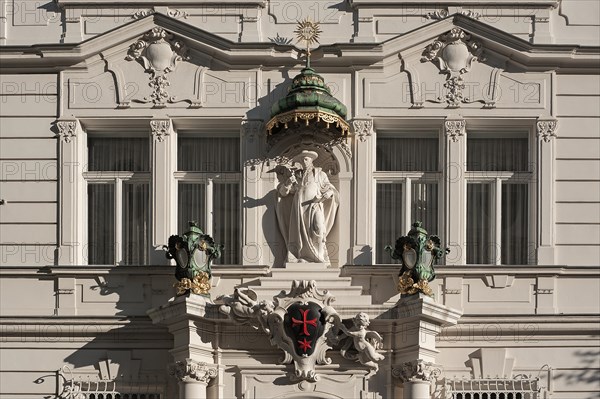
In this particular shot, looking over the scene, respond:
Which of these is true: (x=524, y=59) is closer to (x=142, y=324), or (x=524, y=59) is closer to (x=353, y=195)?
(x=353, y=195)

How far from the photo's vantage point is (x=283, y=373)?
102 feet

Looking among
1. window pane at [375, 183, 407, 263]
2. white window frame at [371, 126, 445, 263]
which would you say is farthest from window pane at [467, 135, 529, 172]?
window pane at [375, 183, 407, 263]

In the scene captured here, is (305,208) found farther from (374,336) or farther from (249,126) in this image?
(374,336)

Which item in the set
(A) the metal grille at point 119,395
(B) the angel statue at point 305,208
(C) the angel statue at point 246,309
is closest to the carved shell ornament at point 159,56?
(B) the angel statue at point 305,208

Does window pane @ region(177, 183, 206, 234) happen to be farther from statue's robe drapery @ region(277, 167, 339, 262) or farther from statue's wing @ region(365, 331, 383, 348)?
statue's wing @ region(365, 331, 383, 348)

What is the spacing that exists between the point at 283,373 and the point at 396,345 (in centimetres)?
185

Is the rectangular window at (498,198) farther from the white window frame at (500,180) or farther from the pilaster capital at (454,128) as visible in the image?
the pilaster capital at (454,128)

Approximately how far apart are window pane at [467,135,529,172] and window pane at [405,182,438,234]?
75cm

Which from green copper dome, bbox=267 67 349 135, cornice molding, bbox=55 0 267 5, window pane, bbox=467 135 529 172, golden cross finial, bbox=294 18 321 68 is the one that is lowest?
window pane, bbox=467 135 529 172

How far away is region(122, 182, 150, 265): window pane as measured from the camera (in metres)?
32.6

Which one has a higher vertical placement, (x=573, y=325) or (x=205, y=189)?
(x=205, y=189)

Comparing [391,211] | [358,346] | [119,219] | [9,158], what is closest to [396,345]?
[358,346]

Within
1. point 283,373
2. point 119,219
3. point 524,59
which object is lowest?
point 283,373

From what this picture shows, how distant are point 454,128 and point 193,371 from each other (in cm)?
597
